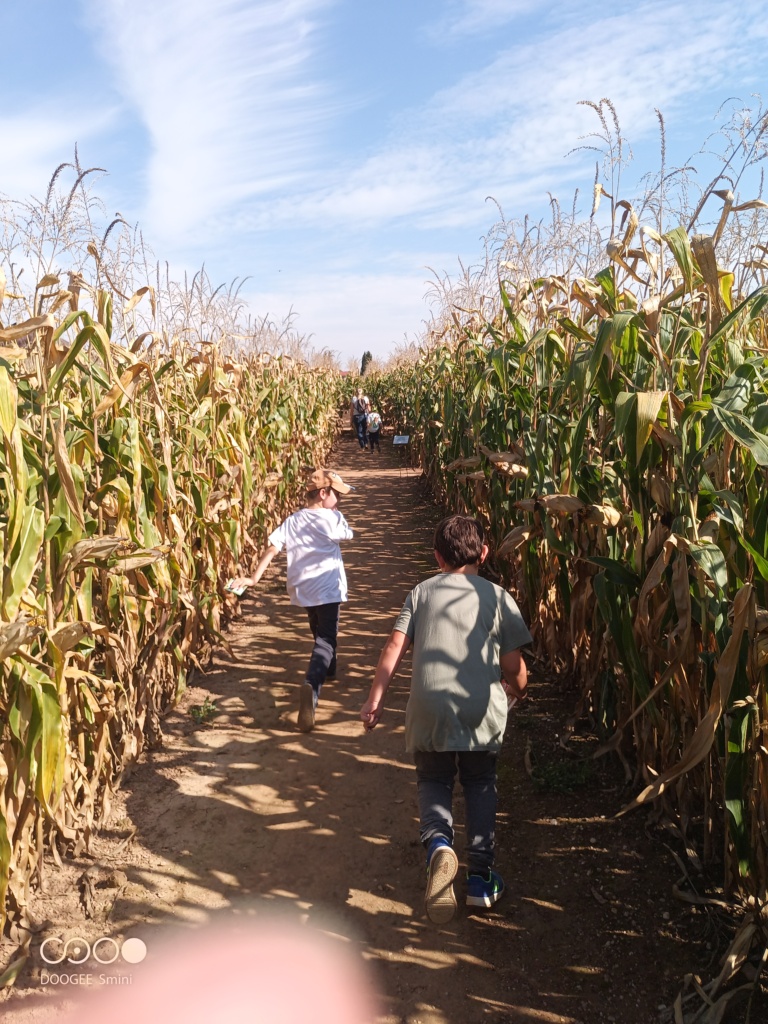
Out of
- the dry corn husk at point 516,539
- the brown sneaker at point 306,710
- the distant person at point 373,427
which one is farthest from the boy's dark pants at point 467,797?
the distant person at point 373,427

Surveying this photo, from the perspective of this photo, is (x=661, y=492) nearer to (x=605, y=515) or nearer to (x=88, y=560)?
(x=605, y=515)

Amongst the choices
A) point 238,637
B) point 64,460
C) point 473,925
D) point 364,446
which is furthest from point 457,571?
point 364,446

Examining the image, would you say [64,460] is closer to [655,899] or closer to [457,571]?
[457,571]

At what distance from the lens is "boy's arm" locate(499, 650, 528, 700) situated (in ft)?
9.30

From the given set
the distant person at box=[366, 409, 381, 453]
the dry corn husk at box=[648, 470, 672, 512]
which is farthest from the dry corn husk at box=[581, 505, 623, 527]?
the distant person at box=[366, 409, 381, 453]

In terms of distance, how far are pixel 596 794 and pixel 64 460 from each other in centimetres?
256

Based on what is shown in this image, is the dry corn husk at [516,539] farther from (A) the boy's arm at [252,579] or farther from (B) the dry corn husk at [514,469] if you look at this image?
(A) the boy's arm at [252,579]

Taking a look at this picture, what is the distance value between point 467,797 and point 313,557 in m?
1.96

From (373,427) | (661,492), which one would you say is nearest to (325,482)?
(661,492)

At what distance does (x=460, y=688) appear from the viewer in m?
2.73

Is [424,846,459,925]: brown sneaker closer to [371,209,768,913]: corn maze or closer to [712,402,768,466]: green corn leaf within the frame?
[371,209,768,913]: corn maze

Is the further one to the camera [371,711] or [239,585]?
[239,585]

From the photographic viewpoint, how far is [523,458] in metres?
4.29

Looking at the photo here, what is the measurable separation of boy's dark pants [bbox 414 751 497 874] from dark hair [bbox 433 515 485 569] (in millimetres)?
706
